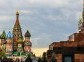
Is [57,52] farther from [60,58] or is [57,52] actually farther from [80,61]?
[80,61]

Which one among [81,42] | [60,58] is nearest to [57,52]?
[60,58]

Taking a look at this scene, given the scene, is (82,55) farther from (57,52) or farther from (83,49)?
(57,52)

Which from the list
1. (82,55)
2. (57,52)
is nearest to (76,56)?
(82,55)

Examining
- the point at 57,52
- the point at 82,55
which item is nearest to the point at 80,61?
the point at 82,55

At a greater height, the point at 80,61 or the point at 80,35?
the point at 80,35

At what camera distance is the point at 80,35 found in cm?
Answer: 3316

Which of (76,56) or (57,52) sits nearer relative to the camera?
(76,56)

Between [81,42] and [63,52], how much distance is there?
1775 millimetres

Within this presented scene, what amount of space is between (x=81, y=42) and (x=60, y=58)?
2.53 meters

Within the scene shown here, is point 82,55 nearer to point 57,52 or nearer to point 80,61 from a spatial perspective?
point 80,61

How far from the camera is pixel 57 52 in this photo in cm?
3403

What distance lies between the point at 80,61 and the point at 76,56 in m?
0.46

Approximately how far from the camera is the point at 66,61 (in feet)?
107

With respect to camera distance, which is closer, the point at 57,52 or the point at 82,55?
the point at 82,55
